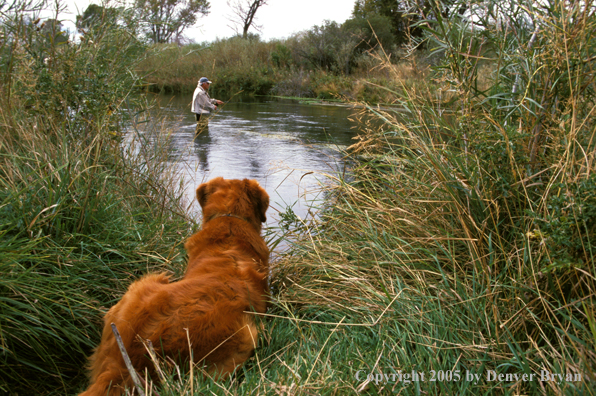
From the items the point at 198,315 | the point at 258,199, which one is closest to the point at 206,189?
the point at 258,199

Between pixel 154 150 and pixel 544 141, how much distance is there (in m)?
4.45

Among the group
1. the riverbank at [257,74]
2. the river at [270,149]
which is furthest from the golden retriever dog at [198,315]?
the riverbank at [257,74]

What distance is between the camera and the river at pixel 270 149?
566 cm

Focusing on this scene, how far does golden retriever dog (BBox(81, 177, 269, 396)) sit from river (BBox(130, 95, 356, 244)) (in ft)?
4.27

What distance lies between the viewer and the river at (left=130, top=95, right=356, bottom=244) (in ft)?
18.6

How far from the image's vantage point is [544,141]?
248 cm

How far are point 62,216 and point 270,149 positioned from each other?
7728 mm

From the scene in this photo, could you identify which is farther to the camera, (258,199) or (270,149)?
(270,149)

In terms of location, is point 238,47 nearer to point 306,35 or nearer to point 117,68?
point 306,35

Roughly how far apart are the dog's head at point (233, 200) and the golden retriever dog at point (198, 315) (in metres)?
0.19

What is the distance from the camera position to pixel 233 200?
2.96 metres

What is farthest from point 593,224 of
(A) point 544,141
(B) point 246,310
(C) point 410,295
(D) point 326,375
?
(B) point 246,310

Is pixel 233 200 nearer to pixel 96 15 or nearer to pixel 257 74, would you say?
pixel 96 15

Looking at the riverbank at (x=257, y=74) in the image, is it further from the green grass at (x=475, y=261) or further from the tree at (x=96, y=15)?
the green grass at (x=475, y=261)
